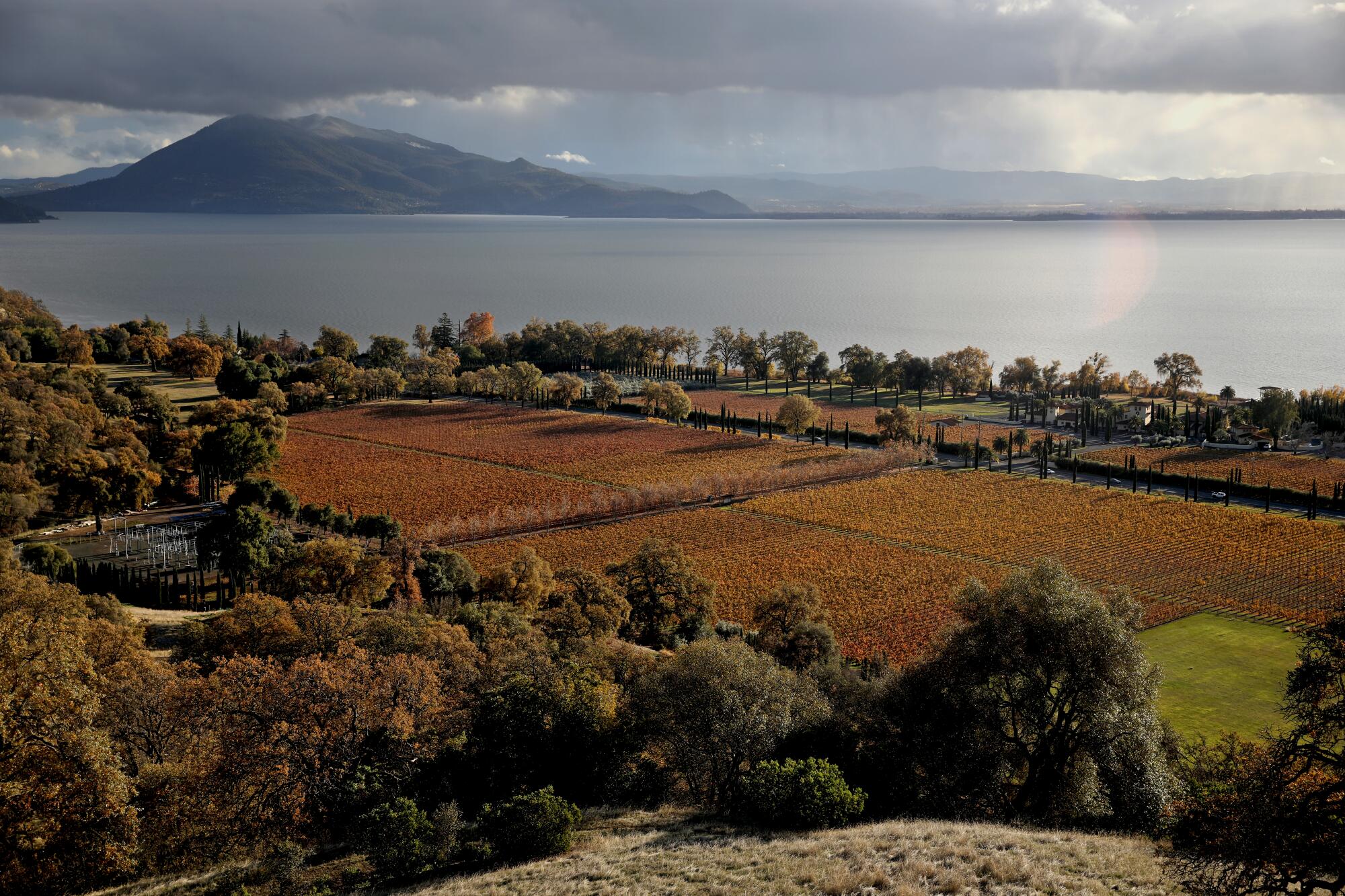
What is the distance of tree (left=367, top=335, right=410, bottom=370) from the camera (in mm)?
111750

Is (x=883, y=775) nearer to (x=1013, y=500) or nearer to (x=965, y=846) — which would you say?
(x=965, y=846)

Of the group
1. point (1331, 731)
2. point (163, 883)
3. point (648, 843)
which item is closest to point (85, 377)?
point (163, 883)

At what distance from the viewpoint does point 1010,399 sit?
109375mm

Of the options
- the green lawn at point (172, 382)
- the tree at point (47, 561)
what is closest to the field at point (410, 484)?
the green lawn at point (172, 382)

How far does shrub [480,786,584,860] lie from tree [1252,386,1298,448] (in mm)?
80716

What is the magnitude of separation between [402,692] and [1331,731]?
18.4m

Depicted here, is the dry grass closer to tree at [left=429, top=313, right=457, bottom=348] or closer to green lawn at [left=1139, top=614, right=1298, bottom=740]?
green lawn at [left=1139, top=614, right=1298, bottom=740]

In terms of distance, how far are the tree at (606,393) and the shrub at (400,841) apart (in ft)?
262

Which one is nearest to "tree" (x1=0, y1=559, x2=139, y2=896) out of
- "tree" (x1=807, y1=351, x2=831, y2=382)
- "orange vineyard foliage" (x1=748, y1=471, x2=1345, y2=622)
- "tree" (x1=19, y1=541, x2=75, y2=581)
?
"tree" (x1=19, y1=541, x2=75, y2=581)

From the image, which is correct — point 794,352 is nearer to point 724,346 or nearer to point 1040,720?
point 724,346

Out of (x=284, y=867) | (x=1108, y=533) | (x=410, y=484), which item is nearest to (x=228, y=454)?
(x=410, y=484)

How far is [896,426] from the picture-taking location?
3199 inches

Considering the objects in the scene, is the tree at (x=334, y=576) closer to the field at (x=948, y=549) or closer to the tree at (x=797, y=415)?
the field at (x=948, y=549)

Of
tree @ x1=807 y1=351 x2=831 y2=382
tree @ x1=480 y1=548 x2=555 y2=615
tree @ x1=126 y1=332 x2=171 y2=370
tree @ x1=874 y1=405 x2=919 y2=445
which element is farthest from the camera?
tree @ x1=807 y1=351 x2=831 y2=382
